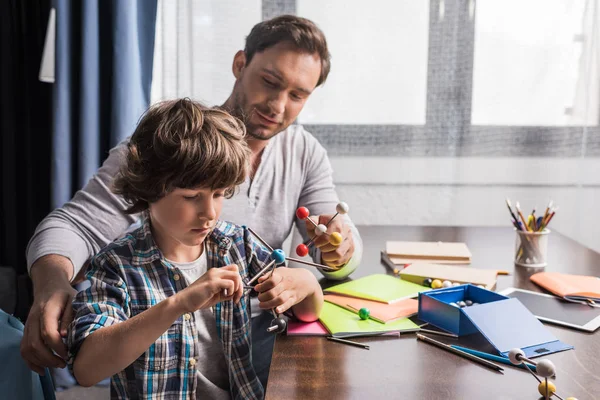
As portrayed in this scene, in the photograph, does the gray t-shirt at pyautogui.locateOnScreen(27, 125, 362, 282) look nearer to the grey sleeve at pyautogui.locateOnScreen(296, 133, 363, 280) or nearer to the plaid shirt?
the grey sleeve at pyautogui.locateOnScreen(296, 133, 363, 280)

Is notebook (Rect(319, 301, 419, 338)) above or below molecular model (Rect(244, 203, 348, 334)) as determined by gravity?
below

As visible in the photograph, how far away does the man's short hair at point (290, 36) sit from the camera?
1570mm

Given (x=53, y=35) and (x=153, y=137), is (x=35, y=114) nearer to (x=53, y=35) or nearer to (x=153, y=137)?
(x=53, y=35)

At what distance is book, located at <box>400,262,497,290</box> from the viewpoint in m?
1.34

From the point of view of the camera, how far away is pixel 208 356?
119cm

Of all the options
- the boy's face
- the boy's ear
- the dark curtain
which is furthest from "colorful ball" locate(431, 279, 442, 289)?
the dark curtain

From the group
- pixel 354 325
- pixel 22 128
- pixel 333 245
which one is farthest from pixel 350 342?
pixel 22 128

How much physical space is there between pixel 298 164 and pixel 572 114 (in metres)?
1.30

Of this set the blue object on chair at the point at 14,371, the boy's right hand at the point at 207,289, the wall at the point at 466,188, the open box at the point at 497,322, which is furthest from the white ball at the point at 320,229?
the wall at the point at 466,188

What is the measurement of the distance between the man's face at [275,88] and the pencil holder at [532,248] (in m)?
0.65

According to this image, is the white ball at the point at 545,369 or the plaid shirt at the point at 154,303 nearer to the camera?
the white ball at the point at 545,369

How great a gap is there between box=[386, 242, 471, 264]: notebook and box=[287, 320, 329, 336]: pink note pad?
1.59ft

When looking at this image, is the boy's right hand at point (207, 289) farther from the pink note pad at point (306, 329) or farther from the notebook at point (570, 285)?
the notebook at point (570, 285)

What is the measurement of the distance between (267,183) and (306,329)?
63cm
